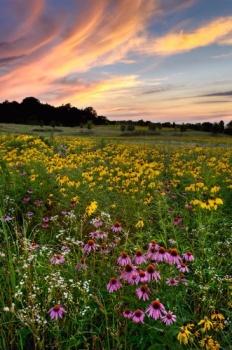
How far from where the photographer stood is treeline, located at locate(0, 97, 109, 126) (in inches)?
2881

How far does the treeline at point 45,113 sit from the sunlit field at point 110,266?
63288mm

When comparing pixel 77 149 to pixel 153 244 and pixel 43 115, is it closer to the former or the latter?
pixel 153 244

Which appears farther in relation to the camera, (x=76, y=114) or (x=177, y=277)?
(x=76, y=114)

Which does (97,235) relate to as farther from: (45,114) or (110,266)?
(45,114)

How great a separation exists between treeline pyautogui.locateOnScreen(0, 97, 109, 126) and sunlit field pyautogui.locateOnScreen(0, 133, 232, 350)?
208 feet

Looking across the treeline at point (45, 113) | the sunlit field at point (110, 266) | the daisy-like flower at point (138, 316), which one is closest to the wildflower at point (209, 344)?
the sunlit field at point (110, 266)

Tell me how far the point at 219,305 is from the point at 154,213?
9.65 feet

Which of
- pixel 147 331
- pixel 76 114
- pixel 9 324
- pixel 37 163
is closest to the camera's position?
pixel 147 331

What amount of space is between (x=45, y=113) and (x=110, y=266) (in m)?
76.2

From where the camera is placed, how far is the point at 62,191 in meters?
7.69

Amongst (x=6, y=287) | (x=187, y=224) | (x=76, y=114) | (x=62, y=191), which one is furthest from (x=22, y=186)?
(x=76, y=114)

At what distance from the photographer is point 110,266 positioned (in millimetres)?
4332

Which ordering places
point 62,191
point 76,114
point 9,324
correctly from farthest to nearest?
point 76,114 → point 62,191 → point 9,324

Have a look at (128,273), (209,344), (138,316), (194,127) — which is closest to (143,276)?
(128,273)
